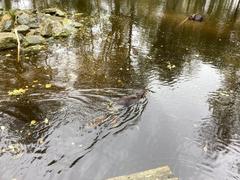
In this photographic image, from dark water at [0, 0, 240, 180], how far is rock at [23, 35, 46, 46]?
2.27 ft

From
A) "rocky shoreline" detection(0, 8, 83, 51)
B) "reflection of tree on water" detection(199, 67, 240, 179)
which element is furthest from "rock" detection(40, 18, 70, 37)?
"reflection of tree on water" detection(199, 67, 240, 179)

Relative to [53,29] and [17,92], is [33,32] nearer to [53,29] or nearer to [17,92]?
[53,29]

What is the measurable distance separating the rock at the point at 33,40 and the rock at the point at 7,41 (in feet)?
1.63

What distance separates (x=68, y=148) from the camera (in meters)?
7.10

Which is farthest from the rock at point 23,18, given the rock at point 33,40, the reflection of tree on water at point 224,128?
the reflection of tree on water at point 224,128

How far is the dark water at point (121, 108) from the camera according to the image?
6.86 meters

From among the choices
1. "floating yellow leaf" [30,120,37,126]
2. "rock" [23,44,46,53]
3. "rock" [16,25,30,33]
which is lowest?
"floating yellow leaf" [30,120,37,126]

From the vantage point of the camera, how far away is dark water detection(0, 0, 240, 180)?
22.5 ft

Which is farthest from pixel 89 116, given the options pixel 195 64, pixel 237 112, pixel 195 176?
pixel 195 64

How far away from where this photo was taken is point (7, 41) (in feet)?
41.5

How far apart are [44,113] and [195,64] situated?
7.18 metres

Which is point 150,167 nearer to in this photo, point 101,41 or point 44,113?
point 44,113

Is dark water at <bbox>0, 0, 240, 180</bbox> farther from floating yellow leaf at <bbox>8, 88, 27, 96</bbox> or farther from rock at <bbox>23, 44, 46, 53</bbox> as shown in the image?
rock at <bbox>23, 44, 46, 53</bbox>

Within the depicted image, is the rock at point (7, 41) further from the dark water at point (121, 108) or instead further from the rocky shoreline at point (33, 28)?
the dark water at point (121, 108)
